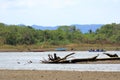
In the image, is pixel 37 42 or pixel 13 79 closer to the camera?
pixel 13 79

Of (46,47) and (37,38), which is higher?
(37,38)

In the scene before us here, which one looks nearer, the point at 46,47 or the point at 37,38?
the point at 46,47

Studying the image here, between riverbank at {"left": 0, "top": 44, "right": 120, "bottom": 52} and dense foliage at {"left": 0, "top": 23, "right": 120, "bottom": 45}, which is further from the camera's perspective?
dense foliage at {"left": 0, "top": 23, "right": 120, "bottom": 45}

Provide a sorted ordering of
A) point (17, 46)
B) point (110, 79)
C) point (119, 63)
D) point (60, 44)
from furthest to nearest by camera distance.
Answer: point (60, 44)
point (17, 46)
point (119, 63)
point (110, 79)

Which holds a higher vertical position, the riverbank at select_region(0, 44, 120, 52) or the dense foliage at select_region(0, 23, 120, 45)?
the dense foliage at select_region(0, 23, 120, 45)

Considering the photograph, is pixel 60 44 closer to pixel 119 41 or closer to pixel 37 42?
pixel 37 42

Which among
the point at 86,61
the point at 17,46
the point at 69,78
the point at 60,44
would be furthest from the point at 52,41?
the point at 69,78

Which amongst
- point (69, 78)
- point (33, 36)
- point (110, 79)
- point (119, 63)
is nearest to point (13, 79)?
point (69, 78)

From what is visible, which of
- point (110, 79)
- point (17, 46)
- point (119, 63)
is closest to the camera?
point (110, 79)

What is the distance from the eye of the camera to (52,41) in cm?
18888

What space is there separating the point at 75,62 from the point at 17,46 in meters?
116

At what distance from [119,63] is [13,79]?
27.1m

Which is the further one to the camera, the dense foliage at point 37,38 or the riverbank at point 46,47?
the dense foliage at point 37,38

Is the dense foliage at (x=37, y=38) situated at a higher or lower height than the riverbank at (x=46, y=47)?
higher
